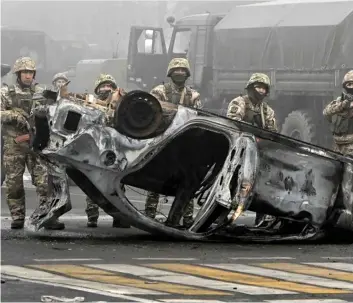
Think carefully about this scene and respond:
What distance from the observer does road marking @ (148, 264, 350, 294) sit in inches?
399

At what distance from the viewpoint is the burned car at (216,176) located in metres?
13.4

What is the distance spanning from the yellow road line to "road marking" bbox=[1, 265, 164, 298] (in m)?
1.88

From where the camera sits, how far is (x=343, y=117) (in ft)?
53.1

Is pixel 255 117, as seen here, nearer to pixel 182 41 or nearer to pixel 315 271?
pixel 315 271

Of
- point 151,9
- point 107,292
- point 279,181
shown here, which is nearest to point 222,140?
point 279,181

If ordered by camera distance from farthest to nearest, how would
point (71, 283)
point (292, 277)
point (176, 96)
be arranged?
point (176, 96) → point (292, 277) → point (71, 283)

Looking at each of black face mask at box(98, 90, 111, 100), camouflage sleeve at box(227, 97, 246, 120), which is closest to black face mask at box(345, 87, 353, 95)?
camouflage sleeve at box(227, 97, 246, 120)

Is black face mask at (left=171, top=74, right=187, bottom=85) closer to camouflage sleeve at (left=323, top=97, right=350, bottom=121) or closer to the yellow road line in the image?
camouflage sleeve at (left=323, top=97, right=350, bottom=121)

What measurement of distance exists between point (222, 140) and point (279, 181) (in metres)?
0.89

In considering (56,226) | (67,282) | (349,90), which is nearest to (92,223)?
(56,226)

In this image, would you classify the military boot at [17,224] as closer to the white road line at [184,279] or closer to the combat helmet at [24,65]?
the combat helmet at [24,65]

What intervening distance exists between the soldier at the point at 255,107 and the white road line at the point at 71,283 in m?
4.81

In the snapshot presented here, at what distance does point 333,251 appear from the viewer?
43.6 ft

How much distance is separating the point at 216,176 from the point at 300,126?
46.2ft
